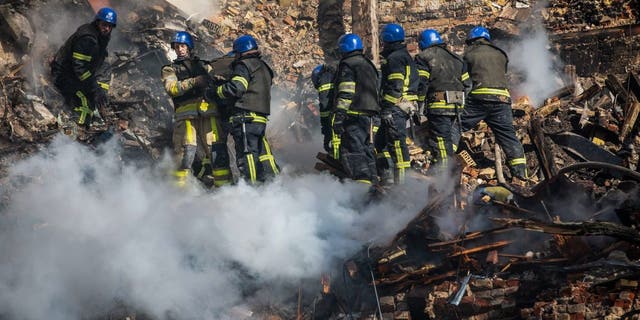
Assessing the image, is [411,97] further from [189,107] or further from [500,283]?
[500,283]

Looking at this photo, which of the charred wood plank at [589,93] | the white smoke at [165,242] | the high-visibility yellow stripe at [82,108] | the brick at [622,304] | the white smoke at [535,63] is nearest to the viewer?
the brick at [622,304]

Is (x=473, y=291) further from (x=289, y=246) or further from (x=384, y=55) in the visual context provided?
(x=384, y=55)

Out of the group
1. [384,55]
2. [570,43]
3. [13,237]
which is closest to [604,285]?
[384,55]

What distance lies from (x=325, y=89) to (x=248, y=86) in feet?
3.34

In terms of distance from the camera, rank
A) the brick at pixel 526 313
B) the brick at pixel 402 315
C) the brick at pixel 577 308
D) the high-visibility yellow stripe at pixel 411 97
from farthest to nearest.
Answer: the high-visibility yellow stripe at pixel 411 97, the brick at pixel 402 315, the brick at pixel 526 313, the brick at pixel 577 308

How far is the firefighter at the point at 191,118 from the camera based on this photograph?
778cm

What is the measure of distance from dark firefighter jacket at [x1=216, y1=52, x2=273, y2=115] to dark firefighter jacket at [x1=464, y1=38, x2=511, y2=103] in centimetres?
262

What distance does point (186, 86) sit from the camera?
7723 mm

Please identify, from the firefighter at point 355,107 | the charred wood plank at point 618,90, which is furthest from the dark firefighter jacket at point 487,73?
the charred wood plank at point 618,90

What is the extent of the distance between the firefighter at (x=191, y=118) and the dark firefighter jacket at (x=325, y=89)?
4.13 ft

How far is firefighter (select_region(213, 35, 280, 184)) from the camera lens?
742cm

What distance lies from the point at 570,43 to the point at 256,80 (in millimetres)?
6254

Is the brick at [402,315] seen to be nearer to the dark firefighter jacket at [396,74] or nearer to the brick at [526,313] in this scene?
the brick at [526,313]

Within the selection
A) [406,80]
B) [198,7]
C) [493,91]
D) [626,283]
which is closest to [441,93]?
[406,80]
